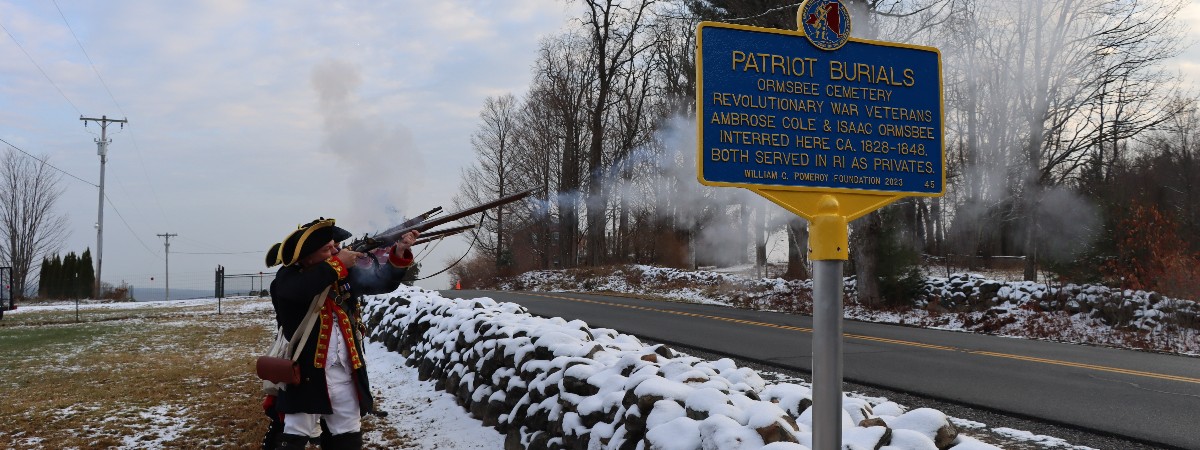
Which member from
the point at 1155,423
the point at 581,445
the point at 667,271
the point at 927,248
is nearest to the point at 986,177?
the point at 927,248

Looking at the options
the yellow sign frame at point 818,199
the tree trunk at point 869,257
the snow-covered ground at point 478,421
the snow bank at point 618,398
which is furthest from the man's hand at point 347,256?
the tree trunk at point 869,257

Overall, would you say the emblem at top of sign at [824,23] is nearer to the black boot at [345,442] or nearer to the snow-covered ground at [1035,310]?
the black boot at [345,442]

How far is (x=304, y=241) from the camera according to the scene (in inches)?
180

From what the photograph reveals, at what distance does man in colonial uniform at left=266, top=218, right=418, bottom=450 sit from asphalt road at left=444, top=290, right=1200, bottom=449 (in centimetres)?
552

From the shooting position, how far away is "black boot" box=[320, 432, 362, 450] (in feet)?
15.3

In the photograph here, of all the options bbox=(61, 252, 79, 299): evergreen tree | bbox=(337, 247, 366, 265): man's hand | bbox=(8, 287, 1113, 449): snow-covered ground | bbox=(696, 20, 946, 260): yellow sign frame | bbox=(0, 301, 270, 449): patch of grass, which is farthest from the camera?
bbox=(61, 252, 79, 299): evergreen tree

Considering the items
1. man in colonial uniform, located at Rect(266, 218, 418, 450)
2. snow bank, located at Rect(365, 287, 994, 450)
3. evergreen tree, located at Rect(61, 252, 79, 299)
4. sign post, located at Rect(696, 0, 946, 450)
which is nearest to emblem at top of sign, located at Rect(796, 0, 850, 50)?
sign post, located at Rect(696, 0, 946, 450)

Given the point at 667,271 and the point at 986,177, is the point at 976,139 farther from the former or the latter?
the point at 667,271

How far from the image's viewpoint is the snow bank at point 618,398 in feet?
12.9

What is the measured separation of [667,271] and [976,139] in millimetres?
12752

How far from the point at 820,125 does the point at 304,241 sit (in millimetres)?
2917

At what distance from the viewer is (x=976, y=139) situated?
28.2 meters

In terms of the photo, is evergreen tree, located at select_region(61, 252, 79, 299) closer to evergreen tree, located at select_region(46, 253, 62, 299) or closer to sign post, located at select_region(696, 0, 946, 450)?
evergreen tree, located at select_region(46, 253, 62, 299)

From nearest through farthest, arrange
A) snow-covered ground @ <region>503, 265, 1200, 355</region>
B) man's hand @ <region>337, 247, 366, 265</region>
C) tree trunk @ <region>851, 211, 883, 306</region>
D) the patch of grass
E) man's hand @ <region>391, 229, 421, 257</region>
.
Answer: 1. man's hand @ <region>337, 247, 366, 265</region>
2. man's hand @ <region>391, 229, 421, 257</region>
3. the patch of grass
4. snow-covered ground @ <region>503, 265, 1200, 355</region>
5. tree trunk @ <region>851, 211, 883, 306</region>
